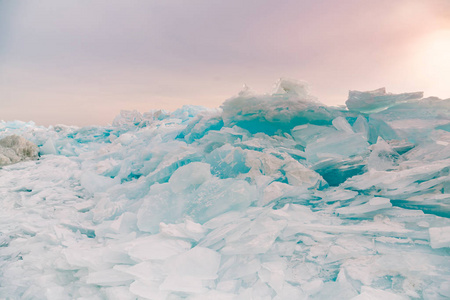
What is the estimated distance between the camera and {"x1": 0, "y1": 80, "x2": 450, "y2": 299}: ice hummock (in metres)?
1.79

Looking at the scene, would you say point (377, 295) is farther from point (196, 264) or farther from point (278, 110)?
point (278, 110)

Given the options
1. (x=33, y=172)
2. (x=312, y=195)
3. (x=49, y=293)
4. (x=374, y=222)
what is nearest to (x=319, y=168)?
(x=312, y=195)

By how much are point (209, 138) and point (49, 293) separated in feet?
9.37

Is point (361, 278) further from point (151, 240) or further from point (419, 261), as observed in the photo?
point (151, 240)

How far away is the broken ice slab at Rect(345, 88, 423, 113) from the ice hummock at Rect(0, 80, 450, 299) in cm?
2

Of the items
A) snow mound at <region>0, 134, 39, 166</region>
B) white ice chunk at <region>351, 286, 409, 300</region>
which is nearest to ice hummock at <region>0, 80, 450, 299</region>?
white ice chunk at <region>351, 286, 409, 300</region>

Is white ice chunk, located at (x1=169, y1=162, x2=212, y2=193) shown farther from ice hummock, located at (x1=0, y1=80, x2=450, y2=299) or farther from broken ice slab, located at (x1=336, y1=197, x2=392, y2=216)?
broken ice slab, located at (x1=336, y1=197, x2=392, y2=216)

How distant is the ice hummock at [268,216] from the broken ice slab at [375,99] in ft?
0.06

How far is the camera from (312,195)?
9.08ft

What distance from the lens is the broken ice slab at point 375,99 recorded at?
3.72 metres

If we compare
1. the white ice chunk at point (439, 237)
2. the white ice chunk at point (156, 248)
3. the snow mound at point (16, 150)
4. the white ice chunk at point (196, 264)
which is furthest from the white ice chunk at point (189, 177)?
the snow mound at point (16, 150)

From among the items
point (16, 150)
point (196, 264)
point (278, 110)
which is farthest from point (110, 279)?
point (16, 150)

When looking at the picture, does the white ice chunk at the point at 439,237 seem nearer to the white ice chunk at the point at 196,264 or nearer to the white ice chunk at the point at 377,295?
the white ice chunk at the point at 377,295

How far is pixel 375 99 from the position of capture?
378cm
